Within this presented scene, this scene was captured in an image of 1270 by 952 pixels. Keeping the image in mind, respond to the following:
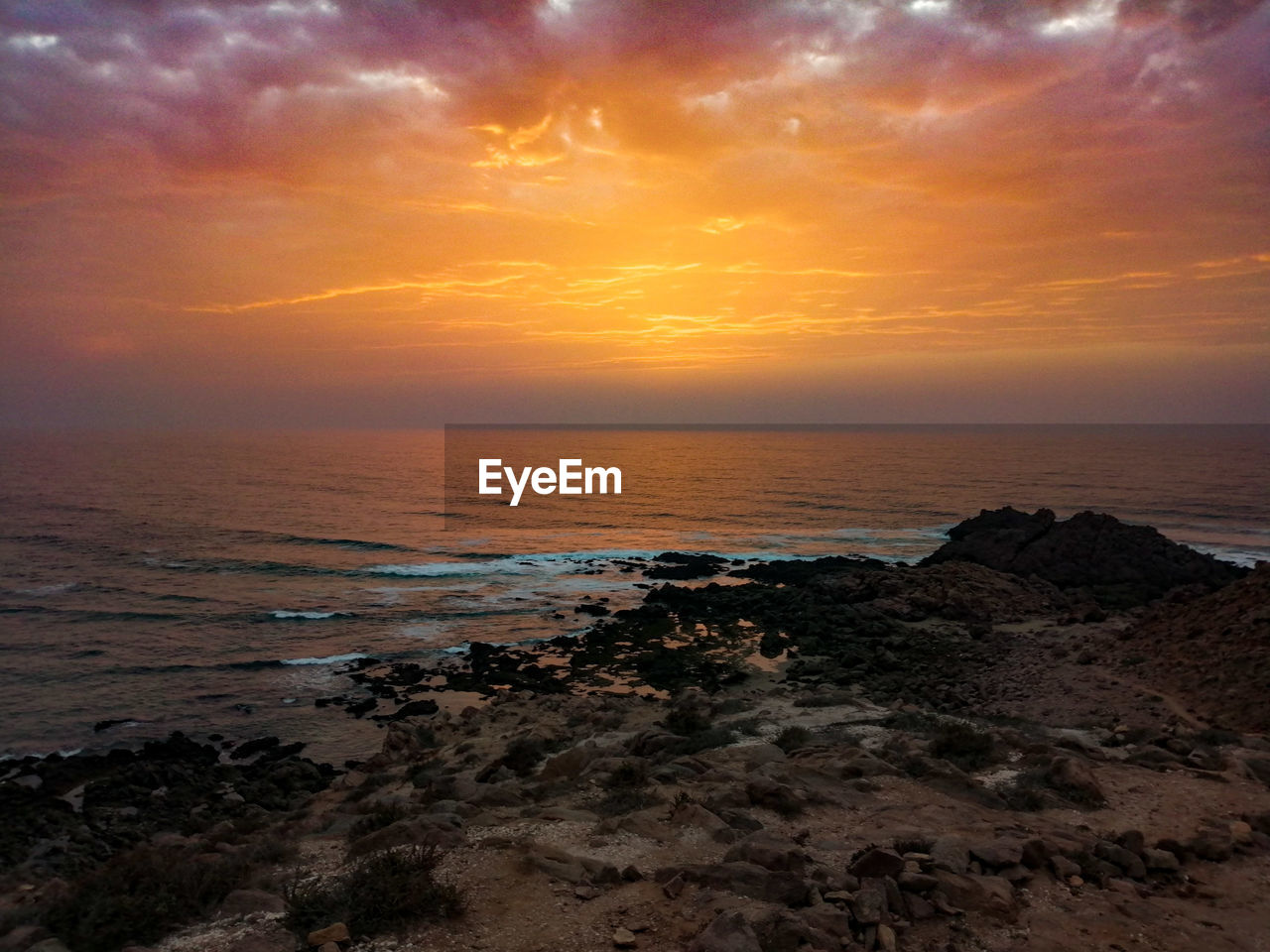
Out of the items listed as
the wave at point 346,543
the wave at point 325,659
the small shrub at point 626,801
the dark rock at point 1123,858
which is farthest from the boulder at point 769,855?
the wave at point 346,543

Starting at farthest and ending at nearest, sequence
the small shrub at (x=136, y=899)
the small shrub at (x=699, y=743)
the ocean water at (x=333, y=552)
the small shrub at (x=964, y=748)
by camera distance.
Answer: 1. the ocean water at (x=333, y=552)
2. the small shrub at (x=699, y=743)
3. the small shrub at (x=964, y=748)
4. the small shrub at (x=136, y=899)

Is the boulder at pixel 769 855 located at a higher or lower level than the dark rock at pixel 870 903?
lower

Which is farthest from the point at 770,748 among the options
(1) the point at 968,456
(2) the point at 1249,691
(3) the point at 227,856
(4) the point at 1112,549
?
(1) the point at 968,456

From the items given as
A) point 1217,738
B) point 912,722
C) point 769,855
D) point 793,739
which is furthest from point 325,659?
point 1217,738

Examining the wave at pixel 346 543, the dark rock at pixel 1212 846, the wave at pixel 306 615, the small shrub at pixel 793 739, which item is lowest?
the wave at pixel 306 615

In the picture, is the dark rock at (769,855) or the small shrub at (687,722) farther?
the small shrub at (687,722)

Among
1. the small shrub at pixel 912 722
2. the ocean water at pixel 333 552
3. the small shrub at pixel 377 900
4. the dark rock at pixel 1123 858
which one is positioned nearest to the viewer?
the small shrub at pixel 377 900

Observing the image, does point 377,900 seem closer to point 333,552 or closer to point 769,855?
point 769,855

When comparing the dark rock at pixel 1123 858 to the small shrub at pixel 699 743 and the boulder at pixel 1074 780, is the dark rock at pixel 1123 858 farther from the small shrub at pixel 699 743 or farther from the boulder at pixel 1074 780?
the small shrub at pixel 699 743
